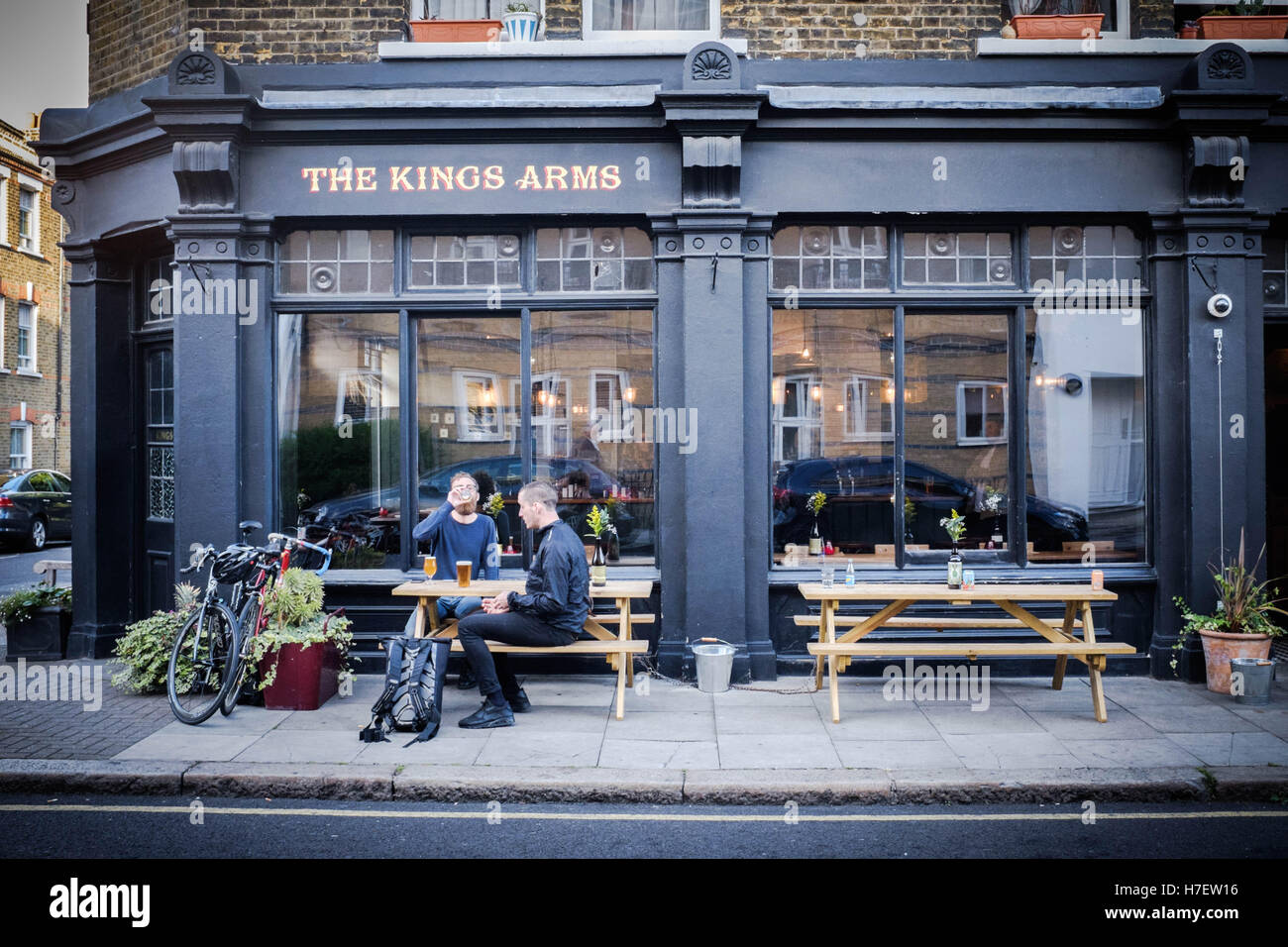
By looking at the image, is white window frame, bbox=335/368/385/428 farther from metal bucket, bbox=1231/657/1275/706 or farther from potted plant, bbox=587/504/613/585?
metal bucket, bbox=1231/657/1275/706

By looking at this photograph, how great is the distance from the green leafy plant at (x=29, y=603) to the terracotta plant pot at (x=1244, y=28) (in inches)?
490

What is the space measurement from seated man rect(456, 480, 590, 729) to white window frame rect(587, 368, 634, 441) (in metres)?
2.11

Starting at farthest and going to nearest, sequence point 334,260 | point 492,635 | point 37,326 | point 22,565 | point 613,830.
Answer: point 37,326 < point 22,565 < point 334,260 < point 492,635 < point 613,830

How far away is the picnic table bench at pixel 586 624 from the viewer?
22.8 ft

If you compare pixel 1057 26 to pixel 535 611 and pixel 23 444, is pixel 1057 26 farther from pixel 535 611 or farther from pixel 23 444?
pixel 23 444

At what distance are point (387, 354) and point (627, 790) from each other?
5.11 metres

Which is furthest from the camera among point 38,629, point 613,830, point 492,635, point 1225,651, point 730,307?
point 38,629

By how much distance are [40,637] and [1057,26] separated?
1151cm

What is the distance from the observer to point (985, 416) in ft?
29.0

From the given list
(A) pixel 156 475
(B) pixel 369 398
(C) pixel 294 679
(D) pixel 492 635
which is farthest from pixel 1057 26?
(A) pixel 156 475

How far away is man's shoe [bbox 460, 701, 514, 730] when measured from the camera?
6715 mm

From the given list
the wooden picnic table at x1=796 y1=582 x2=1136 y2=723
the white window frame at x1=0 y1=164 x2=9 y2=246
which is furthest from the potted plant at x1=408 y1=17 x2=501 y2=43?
the white window frame at x1=0 y1=164 x2=9 y2=246

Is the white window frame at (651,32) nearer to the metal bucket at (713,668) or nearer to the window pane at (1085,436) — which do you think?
the window pane at (1085,436)

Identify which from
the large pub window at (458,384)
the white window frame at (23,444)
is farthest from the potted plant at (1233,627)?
the white window frame at (23,444)
